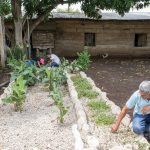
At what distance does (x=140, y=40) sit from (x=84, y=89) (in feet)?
45.7

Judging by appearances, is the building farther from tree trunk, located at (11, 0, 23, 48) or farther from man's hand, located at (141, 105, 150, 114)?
man's hand, located at (141, 105, 150, 114)

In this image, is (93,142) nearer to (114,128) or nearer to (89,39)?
(114,128)

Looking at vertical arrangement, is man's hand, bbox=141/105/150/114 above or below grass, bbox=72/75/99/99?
above

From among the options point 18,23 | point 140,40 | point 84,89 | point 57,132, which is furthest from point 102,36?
point 57,132

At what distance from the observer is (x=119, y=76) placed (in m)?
13.5

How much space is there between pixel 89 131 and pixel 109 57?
15.4 meters

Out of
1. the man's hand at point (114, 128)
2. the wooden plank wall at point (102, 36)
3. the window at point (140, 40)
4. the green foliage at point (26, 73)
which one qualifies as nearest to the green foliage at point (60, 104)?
the man's hand at point (114, 128)

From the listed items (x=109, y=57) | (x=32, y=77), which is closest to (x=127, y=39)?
(x=109, y=57)

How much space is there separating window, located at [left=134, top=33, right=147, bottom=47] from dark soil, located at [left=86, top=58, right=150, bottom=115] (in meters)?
2.53

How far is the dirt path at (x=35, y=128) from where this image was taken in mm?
5339

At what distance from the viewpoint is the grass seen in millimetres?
8266

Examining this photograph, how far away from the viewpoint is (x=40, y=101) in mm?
8477

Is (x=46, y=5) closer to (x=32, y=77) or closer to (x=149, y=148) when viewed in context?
(x=32, y=77)

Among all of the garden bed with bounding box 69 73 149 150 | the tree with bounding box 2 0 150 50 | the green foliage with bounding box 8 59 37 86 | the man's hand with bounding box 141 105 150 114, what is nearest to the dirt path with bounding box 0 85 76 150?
the garden bed with bounding box 69 73 149 150
